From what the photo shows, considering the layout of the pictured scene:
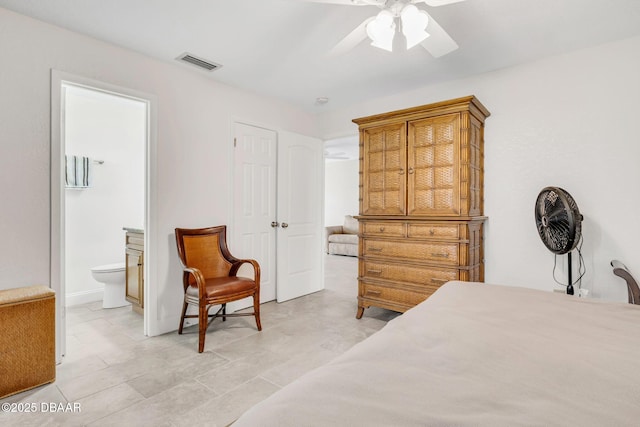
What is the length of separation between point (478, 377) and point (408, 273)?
2224 millimetres

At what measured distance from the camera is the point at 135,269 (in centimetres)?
340

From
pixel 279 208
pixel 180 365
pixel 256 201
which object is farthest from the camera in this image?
pixel 279 208

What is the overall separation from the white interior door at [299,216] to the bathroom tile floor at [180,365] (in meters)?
0.55

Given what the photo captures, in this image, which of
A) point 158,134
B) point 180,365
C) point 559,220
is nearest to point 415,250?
point 559,220

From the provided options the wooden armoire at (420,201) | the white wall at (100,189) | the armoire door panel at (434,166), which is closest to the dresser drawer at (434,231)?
the wooden armoire at (420,201)

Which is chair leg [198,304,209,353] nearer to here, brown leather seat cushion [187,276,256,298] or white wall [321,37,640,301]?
brown leather seat cushion [187,276,256,298]

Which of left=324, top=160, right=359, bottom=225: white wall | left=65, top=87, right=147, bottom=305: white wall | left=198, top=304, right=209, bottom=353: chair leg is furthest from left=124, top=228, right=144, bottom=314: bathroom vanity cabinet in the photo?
left=324, top=160, right=359, bottom=225: white wall

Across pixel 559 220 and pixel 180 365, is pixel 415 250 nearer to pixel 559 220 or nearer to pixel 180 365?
pixel 559 220

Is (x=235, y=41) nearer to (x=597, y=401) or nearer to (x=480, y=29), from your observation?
(x=480, y=29)

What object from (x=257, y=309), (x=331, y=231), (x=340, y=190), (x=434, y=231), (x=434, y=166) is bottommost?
(x=257, y=309)

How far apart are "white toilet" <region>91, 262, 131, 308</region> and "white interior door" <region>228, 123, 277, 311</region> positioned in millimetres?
1324

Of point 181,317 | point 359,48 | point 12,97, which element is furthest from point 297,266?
point 12,97

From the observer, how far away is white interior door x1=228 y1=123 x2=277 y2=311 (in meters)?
3.58

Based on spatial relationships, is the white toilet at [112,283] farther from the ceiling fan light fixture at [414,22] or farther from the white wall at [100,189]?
the ceiling fan light fixture at [414,22]
